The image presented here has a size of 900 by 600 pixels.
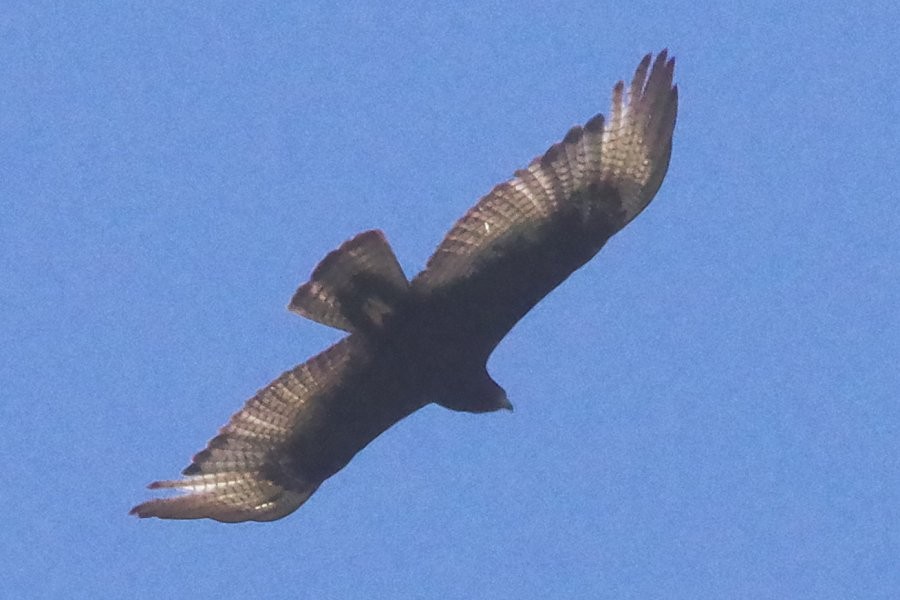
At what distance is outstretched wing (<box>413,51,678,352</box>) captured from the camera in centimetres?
1628

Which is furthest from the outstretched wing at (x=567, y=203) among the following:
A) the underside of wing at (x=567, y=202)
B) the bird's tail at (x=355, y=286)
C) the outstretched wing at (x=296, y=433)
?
the outstretched wing at (x=296, y=433)

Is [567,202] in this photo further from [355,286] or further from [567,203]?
[355,286]

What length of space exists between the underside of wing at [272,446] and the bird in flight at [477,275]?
1.0 inches

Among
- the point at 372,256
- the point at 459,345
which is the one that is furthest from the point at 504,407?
the point at 372,256

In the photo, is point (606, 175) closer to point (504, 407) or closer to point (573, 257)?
point (573, 257)

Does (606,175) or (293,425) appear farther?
(293,425)

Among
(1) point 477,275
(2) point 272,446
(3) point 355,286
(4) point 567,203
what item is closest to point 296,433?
(2) point 272,446

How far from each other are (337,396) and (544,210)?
2.22 metres

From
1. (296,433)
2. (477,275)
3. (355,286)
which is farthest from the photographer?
(296,433)

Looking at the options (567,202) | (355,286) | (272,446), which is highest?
(567,202)

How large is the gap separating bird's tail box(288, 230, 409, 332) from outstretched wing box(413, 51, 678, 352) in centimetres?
27

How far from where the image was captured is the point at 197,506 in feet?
55.3

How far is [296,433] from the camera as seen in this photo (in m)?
17.5

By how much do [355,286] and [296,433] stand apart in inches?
68.3
